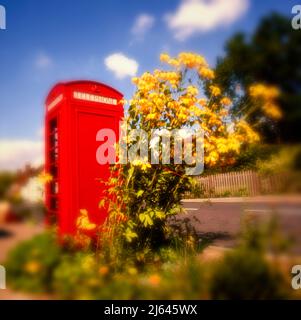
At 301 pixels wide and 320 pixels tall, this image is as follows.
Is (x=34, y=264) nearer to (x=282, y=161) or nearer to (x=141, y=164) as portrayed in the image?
(x=141, y=164)

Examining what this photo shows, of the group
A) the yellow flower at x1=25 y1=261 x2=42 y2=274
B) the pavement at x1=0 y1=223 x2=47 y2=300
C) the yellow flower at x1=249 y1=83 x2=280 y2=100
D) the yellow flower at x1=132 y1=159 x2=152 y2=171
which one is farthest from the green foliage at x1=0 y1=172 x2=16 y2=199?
the yellow flower at x1=249 y1=83 x2=280 y2=100

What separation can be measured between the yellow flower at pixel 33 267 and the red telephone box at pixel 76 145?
40.9 inches

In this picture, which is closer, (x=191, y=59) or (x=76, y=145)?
(x=191, y=59)

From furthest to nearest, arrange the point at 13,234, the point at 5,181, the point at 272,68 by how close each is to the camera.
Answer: the point at 5,181, the point at 13,234, the point at 272,68

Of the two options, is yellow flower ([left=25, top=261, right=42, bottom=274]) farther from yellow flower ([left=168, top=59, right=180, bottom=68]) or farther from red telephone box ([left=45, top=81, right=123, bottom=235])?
yellow flower ([left=168, top=59, right=180, bottom=68])

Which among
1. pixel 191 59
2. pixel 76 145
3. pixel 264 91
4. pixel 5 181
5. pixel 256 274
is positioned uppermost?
pixel 191 59

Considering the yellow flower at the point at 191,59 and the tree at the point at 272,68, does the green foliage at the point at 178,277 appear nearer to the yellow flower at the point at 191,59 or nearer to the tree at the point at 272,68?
the tree at the point at 272,68

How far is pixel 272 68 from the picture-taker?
2.29 metres

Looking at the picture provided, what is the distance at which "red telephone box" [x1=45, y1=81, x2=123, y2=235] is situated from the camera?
10.7ft

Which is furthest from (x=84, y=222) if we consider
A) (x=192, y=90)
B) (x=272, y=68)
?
(x=272, y=68)

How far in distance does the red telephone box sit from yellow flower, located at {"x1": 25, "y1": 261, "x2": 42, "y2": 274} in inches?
40.9

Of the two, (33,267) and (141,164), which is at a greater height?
(141,164)

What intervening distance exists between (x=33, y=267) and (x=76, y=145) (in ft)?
5.18

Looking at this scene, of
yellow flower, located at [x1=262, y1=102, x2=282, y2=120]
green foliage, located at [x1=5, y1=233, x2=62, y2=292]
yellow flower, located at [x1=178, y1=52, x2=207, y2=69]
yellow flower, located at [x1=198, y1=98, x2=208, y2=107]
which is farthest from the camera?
yellow flower, located at [x1=198, y1=98, x2=208, y2=107]
